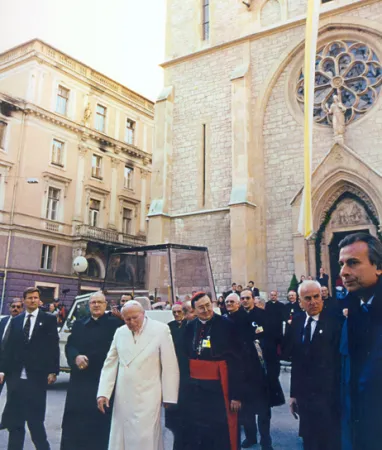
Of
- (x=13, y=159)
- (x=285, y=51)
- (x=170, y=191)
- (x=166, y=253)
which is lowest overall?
(x=166, y=253)

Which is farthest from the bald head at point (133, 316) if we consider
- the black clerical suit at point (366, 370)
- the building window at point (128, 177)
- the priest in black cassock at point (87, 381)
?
the building window at point (128, 177)

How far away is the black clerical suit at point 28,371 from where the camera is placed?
5.12 metres

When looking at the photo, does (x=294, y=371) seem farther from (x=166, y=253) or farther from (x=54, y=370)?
(x=166, y=253)

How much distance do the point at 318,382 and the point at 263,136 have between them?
1534 centimetres

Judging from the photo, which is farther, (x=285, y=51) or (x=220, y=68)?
(x=220, y=68)

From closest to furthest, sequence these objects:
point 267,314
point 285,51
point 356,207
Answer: point 267,314 → point 356,207 → point 285,51

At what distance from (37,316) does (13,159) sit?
2210 centimetres

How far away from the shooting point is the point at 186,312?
644 cm

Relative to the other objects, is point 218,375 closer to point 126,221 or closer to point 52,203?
point 52,203

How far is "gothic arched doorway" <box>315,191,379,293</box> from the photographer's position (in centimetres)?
1628

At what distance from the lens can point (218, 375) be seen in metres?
4.70

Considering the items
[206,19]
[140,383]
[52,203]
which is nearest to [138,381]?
[140,383]

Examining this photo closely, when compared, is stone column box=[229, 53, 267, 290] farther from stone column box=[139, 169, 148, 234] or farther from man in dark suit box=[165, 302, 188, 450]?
stone column box=[139, 169, 148, 234]

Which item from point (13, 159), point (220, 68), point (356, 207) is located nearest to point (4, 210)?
point (13, 159)
